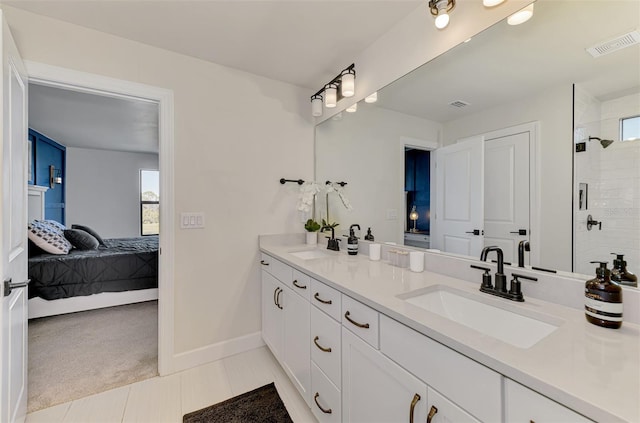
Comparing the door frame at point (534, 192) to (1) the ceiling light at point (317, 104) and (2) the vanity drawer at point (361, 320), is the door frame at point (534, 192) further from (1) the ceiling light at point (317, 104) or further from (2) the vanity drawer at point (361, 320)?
(1) the ceiling light at point (317, 104)

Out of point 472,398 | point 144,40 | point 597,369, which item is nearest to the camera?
point 597,369

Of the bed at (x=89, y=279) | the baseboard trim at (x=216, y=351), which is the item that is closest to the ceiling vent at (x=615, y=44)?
the baseboard trim at (x=216, y=351)

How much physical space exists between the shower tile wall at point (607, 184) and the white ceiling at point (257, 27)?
3.70 feet

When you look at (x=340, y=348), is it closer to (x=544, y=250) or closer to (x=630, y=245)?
(x=544, y=250)

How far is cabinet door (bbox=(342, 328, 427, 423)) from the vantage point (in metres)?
0.90

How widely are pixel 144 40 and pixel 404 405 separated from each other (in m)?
2.62

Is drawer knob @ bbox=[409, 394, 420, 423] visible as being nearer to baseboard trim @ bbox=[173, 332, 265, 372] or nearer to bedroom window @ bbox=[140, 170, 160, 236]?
baseboard trim @ bbox=[173, 332, 265, 372]

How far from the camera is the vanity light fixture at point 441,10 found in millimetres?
Answer: 1357

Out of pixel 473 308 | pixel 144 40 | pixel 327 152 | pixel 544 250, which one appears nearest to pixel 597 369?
pixel 473 308

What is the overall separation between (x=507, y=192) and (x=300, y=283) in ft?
3.93

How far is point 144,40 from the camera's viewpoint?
1.92 m

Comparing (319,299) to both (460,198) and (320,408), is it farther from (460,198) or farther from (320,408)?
(460,198)

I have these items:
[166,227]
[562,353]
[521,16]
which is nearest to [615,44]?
[521,16]

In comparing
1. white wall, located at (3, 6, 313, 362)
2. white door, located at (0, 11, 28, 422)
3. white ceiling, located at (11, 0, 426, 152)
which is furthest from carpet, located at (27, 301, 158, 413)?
white ceiling, located at (11, 0, 426, 152)
